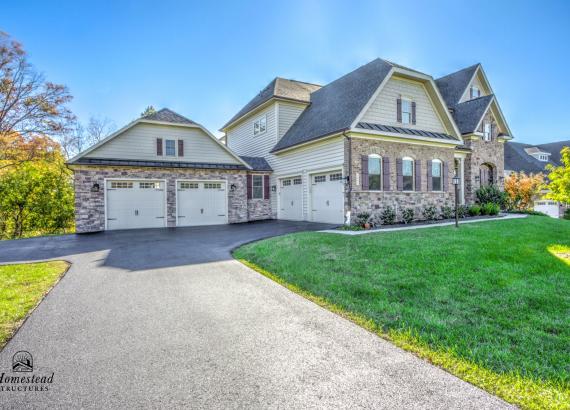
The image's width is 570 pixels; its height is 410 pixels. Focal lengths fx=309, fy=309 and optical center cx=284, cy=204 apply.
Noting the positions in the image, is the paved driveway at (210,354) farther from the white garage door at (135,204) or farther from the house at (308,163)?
the white garage door at (135,204)

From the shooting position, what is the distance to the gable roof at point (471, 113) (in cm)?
1830

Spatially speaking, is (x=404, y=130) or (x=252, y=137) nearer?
(x=404, y=130)

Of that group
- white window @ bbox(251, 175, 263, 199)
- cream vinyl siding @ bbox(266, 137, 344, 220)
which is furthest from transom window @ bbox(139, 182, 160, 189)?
cream vinyl siding @ bbox(266, 137, 344, 220)

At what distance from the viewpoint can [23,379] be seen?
2771mm

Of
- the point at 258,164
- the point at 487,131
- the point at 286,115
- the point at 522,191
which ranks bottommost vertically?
the point at 522,191

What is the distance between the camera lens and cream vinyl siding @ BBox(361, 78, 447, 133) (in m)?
13.9

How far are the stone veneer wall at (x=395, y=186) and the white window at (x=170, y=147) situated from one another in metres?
8.62

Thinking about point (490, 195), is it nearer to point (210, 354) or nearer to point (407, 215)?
point (407, 215)

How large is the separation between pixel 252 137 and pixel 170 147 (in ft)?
23.1

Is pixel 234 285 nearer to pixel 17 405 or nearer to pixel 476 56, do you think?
pixel 17 405

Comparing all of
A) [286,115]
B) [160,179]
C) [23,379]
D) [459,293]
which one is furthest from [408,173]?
[23,379]

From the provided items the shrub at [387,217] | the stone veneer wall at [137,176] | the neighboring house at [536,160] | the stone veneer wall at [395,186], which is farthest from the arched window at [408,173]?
the neighboring house at [536,160]

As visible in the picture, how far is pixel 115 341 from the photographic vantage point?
349 cm

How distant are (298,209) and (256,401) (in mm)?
14002
